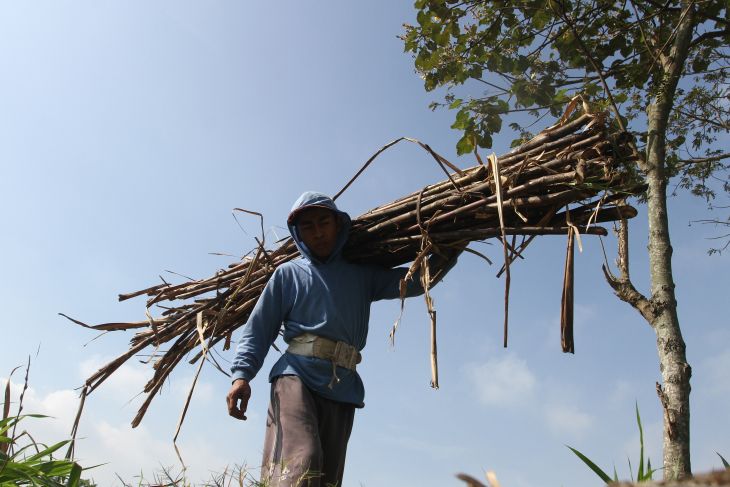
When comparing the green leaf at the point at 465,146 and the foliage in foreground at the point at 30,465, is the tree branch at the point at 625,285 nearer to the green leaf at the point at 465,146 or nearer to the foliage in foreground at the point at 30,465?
the green leaf at the point at 465,146

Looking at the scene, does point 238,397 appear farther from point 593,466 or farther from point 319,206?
point 593,466

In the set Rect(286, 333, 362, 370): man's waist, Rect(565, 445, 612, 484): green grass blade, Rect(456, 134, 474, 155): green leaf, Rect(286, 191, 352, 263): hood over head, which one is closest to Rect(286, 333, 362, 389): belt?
Rect(286, 333, 362, 370): man's waist

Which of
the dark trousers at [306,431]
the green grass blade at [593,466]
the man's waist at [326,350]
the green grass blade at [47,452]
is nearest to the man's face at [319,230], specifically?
the man's waist at [326,350]

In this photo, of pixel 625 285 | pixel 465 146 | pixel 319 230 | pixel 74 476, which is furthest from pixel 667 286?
pixel 74 476

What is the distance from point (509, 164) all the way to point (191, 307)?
2144 millimetres

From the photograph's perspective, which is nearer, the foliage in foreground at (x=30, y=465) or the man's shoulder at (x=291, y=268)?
the foliage in foreground at (x=30, y=465)

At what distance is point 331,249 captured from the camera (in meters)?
3.33

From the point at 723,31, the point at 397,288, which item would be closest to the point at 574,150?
the point at 397,288

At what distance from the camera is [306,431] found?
273 centimetres

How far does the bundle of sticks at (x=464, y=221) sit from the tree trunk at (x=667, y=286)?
5.17 ft

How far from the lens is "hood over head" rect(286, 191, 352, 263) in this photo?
10.8 ft

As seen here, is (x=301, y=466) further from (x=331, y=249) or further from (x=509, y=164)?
(x=509, y=164)

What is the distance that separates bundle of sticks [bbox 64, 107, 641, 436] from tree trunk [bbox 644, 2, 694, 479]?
1577 millimetres

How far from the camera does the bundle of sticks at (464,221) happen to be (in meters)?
A: 2.58
